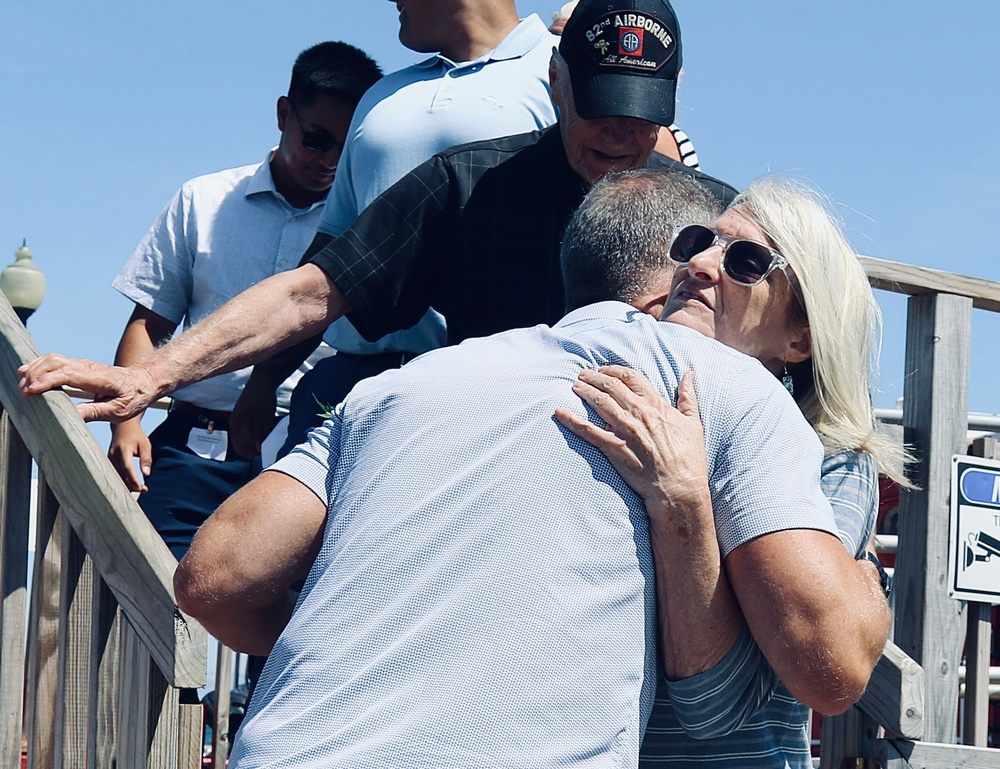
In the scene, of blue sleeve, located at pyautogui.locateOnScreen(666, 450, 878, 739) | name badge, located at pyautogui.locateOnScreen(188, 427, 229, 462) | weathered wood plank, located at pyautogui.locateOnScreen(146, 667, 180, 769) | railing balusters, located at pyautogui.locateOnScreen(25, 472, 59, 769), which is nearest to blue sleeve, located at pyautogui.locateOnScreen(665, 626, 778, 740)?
blue sleeve, located at pyautogui.locateOnScreen(666, 450, 878, 739)

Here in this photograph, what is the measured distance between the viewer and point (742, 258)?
222 centimetres

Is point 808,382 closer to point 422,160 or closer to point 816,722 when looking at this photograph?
point 422,160

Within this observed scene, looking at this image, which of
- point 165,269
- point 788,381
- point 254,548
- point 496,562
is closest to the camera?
point 496,562

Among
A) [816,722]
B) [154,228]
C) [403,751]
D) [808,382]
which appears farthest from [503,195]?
[816,722]

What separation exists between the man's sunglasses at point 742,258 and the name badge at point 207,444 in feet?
7.26

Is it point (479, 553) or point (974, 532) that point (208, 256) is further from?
point (479, 553)

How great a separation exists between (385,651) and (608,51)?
1.89 m

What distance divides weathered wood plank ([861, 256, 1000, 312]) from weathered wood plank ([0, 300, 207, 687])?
2.21 m

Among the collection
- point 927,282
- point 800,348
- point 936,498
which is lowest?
point 936,498

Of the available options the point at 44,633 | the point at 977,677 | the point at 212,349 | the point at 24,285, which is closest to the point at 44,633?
the point at 44,633

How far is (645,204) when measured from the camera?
7.57 ft

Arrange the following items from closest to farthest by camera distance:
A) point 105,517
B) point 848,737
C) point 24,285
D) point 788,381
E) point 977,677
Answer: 1. point 788,381
2. point 105,517
3. point 848,737
4. point 977,677
5. point 24,285

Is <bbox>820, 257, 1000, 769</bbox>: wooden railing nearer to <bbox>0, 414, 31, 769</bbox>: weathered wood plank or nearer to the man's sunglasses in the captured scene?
the man's sunglasses

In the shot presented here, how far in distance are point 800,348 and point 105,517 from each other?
1.38 meters
